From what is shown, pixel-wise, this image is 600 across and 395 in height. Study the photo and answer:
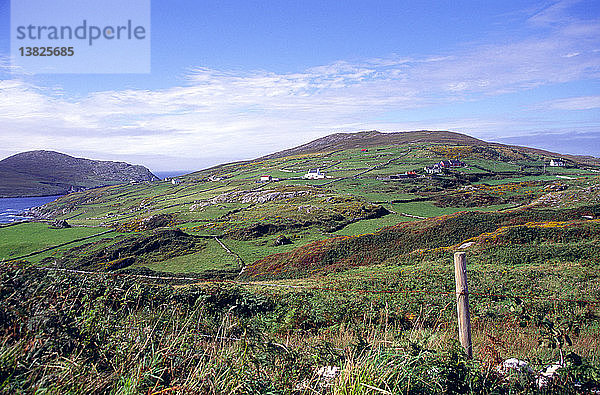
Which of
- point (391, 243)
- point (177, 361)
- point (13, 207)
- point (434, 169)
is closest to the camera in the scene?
point (177, 361)

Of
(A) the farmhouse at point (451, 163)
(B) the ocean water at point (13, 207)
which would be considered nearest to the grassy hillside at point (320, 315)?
(A) the farmhouse at point (451, 163)

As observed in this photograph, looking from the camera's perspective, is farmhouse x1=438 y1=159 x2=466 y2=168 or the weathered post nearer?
the weathered post

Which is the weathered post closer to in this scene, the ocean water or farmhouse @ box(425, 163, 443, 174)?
farmhouse @ box(425, 163, 443, 174)

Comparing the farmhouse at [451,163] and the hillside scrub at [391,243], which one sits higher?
the farmhouse at [451,163]

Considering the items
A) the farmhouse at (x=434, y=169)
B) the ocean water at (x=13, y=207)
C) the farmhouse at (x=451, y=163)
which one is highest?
the farmhouse at (x=451, y=163)

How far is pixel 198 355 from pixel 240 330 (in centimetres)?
203

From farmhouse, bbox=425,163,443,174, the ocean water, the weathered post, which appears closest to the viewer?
the weathered post

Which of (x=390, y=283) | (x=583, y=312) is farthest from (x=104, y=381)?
(x=390, y=283)

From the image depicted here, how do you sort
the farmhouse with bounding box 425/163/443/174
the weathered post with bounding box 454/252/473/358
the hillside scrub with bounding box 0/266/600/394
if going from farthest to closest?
the farmhouse with bounding box 425/163/443/174, the weathered post with bounding box 454/252/473/358, the hillside scrub with bounding box 0/266/600/394

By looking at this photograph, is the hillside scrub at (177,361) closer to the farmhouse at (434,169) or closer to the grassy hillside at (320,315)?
the grassy hillside at (320,315)

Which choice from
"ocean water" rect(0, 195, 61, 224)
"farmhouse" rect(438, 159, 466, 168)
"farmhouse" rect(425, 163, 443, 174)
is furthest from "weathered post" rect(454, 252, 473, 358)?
"ocean water" rect(0, 195, 61, 224)

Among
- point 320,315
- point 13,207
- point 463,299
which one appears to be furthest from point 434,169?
point 13,207

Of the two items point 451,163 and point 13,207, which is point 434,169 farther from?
point 13,207

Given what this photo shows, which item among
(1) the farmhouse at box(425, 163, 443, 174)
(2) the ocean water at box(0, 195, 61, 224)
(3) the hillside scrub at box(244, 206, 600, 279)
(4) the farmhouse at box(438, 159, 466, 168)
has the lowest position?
(2) the ocean water at box(0, 195, 61, 224)
